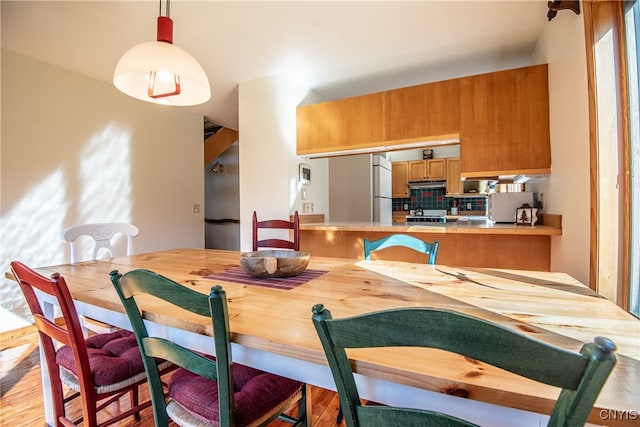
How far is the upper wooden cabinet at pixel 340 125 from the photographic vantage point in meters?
2.63

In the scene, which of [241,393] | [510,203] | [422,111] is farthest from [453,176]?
[241,393]

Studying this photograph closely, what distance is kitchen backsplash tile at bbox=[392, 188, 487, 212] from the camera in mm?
6148

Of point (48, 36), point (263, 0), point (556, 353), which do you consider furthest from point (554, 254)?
Result: point (48, 36)

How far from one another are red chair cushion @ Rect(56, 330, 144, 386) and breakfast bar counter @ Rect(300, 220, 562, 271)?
164 centimetres

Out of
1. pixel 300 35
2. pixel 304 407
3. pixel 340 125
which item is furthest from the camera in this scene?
pixel 340 125

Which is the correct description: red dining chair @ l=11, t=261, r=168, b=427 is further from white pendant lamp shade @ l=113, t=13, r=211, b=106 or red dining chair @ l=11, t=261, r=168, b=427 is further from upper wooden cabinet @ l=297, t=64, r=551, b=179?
upper wooden cabinet @ l=297, t=64, r=551, b=179

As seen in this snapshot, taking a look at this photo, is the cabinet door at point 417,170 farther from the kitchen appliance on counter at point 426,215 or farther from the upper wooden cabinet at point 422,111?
the upper wooden cabinet at point 422,111

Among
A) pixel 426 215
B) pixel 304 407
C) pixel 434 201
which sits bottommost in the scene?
pixel 304 407

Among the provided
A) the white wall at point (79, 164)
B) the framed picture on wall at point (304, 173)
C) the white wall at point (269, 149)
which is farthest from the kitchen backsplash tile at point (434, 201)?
the white wall at point (79, 164)

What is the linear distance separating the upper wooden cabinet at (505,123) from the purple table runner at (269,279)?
1666 mm

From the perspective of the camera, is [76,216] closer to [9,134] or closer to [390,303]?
[9,134]

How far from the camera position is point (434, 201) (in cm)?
646

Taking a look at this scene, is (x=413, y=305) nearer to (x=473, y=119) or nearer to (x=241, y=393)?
(x=241, y=393)

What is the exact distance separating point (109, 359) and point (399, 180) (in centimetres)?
618
